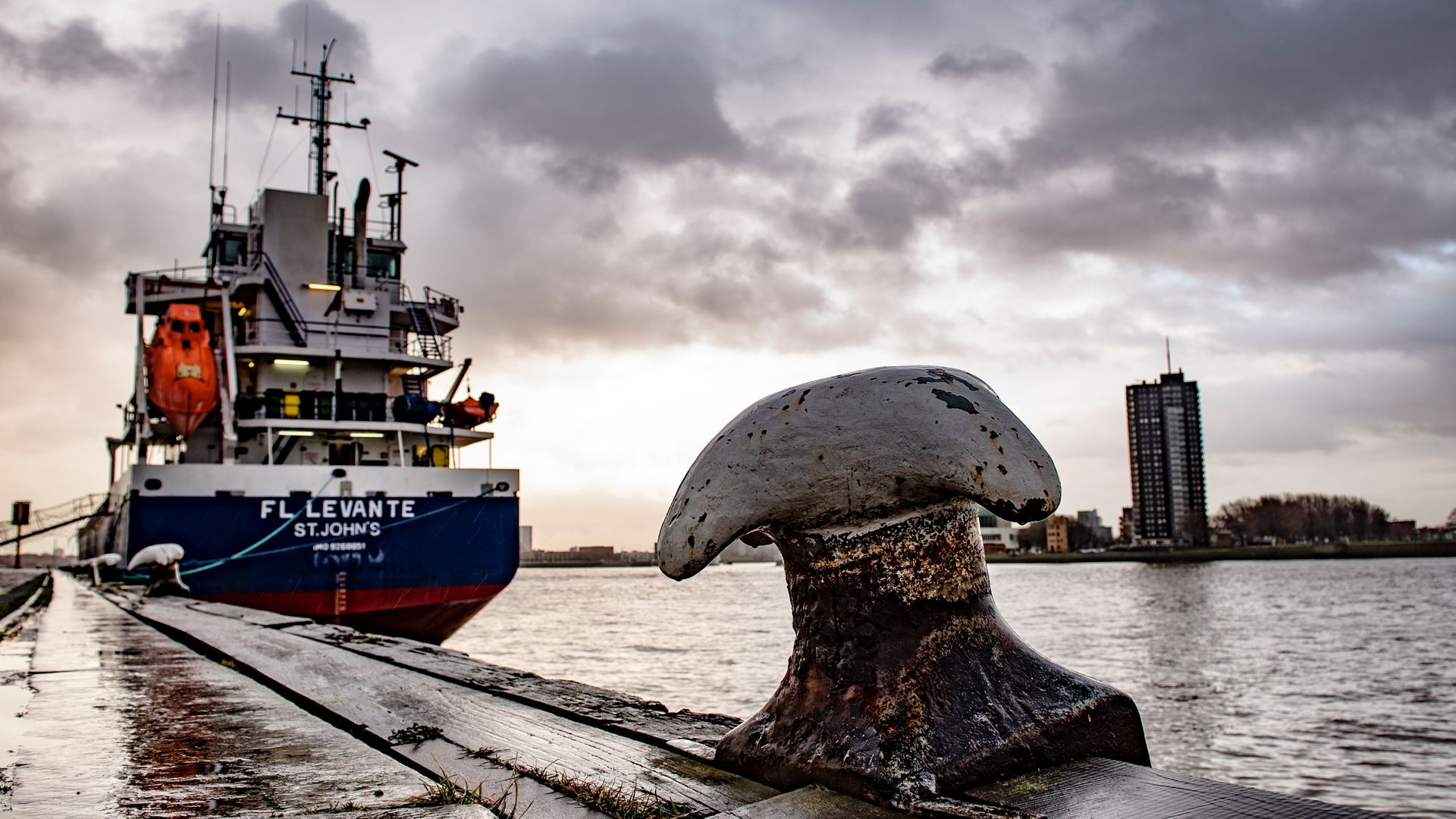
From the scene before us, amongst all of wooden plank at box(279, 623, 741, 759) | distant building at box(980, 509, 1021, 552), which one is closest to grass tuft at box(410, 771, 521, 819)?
wooden plank at box(279, 623, 741, 759)

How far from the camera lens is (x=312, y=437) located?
63.7 ft

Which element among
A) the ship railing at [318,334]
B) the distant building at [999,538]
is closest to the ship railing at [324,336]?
the ship railing at [318,334]

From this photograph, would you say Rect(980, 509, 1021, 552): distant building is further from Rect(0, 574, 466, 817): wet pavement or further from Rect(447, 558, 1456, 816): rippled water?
Rect(0, 574, 466, 817): wet pavement

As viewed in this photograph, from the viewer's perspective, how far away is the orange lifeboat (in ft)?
58.4

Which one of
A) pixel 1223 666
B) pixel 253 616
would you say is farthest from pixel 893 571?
pixel 1223 666

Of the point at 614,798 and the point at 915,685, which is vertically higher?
the point at 915,685

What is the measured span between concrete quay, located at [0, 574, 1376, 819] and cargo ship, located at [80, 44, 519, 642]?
12.0 meters

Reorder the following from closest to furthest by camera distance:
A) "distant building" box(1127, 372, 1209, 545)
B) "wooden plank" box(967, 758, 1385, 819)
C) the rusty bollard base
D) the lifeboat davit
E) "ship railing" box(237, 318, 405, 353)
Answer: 1. "wooden plank" box(967, 758, 1385, 819)
2. the rusty bollard base
3. the lifeboat davit
4. "ship railing" box(237, 318, 405, 353)
5. "distant building" box(1127, 372, 1209, 545)

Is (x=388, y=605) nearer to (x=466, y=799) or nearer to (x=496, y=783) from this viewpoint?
(x=496, y=783)

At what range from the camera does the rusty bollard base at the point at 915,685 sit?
2127 mm

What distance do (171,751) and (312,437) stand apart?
58.0 feet

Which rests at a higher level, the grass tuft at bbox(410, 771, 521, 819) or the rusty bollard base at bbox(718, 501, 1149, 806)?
the rusty bollard base at bbox(718, 501, 1149, 806)

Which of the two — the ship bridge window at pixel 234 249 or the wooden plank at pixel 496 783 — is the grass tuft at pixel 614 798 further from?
the ship bridge window at pixel 234 249

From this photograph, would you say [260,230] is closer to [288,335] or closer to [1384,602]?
[288,335]
